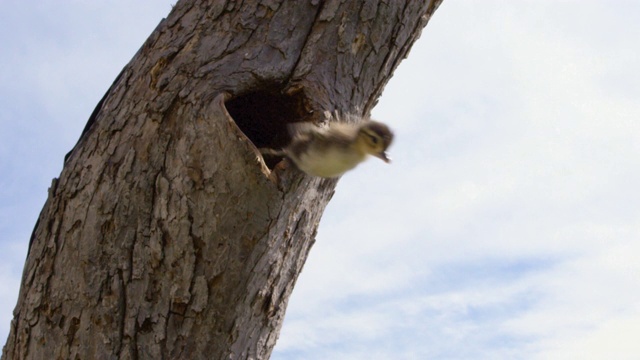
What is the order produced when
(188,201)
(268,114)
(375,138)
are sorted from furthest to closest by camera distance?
(268,114) → (375,138) → (188,201)

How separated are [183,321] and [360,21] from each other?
65.8 inches

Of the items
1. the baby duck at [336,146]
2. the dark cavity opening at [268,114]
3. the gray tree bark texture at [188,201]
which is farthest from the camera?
the dark cavity opening at [268,114]

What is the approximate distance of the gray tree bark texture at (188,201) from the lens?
10.6 ft

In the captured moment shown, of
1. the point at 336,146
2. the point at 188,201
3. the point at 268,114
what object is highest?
the point at 268,114

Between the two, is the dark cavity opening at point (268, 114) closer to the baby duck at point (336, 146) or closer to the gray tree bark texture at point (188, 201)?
the gray tree bark texture at point (188, 201)

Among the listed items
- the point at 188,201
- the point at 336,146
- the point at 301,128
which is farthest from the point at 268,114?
the point at 188,201

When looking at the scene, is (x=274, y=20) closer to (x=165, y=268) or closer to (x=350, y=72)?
(x=350, y=72)

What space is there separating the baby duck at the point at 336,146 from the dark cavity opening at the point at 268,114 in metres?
0.15

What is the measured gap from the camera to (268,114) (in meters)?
3.84

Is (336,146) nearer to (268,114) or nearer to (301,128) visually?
(301,128)

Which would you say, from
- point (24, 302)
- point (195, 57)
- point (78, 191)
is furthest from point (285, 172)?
point (24, 302)

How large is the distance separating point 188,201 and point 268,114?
77 centimetres

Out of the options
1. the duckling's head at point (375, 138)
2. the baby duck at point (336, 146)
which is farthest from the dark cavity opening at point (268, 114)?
the duckling's head at point (375, 138)

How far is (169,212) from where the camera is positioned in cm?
328
